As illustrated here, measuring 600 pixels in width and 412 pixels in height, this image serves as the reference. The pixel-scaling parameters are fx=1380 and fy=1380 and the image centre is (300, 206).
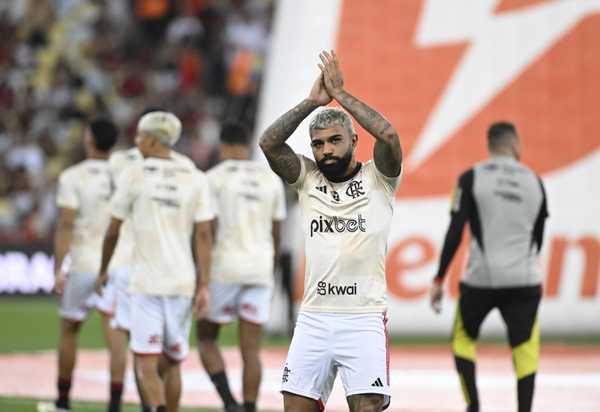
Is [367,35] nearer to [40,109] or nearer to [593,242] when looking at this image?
[593,242]

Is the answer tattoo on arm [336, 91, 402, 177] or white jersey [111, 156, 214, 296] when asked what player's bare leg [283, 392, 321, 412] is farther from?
white jersey [111, 156, 214, 296]

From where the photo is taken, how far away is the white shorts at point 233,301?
12.4 m

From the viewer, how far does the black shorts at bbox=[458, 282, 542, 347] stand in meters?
11.1

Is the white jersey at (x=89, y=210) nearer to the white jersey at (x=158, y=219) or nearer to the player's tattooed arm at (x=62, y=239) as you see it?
the player's tattooed arm at (x=62, y=239)

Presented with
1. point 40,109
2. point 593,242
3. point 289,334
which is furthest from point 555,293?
point 40,109

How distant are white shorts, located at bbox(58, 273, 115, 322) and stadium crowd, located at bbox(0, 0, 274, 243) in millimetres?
15808

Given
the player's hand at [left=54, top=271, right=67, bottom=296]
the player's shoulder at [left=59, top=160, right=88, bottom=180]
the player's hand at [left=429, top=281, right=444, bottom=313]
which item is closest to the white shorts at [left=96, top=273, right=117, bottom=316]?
the player's hand at [left=54, top=271, right=67, bottom=296]

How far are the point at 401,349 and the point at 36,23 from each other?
58.6 feet

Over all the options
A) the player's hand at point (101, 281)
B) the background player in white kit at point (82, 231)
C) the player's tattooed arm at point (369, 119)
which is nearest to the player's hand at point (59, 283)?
the background player in white kit at point (82, 231)

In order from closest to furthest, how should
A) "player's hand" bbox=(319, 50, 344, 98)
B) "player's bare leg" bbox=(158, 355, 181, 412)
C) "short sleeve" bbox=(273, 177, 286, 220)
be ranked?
1. "player's hand" bbox=(319, 50, 344, 98)
2. "player's bare leg" bbox=(158, 355, 181, 412)
3. "short sleeve" bbox=(273, 177, 286, 220)

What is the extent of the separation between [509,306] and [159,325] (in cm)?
285

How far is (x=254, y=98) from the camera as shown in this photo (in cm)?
3122

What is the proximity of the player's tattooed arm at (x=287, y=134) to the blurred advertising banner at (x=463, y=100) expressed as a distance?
11.8 metres

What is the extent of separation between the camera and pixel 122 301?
36.7 feet
